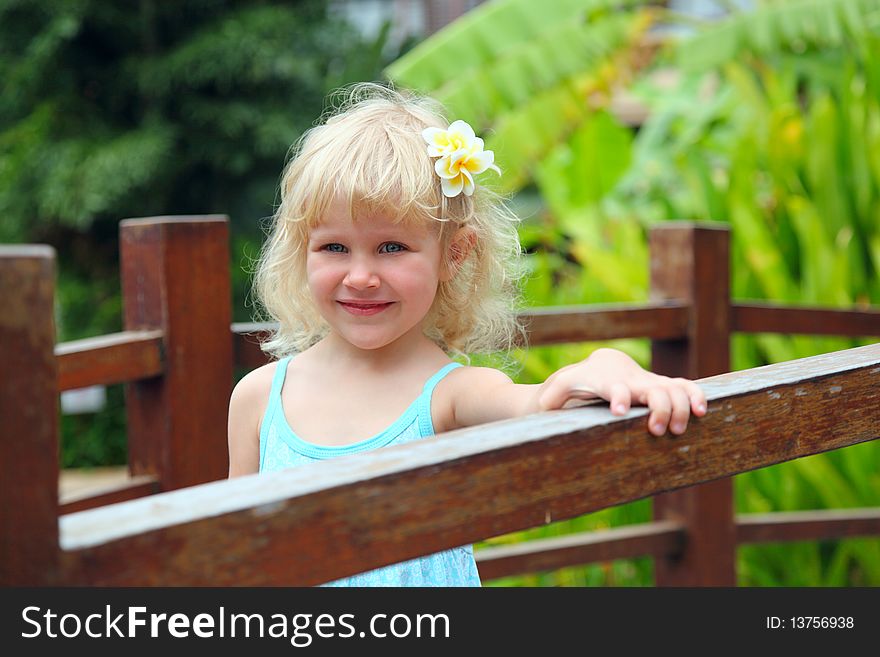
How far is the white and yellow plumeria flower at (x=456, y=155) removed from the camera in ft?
4.93

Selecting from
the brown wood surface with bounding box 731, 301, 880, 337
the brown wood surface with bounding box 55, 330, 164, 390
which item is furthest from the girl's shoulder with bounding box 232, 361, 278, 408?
the brown wood surface with bounding box 731, 301, 880, 337

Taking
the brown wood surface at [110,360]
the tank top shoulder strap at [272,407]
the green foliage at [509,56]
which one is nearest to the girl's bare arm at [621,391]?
the tank top shoulder strap at [272,407]

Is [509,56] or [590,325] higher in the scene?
[509,56]

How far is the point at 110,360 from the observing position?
1904mm

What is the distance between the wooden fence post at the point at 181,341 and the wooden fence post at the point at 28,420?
1369 mm

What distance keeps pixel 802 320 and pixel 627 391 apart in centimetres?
188

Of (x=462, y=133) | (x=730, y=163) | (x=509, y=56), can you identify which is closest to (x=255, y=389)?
(x=462, y=133)

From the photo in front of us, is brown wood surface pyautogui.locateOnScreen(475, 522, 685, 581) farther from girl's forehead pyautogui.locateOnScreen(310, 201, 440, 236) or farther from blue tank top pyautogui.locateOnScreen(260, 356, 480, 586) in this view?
girl's forehead pyautogui.locateOnScreen(310, 201, 440, 236)

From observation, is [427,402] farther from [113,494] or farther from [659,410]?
[113,494]

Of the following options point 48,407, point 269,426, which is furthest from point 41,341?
point 269,426

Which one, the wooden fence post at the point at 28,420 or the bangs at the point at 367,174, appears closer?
the wooden fence post at the point at 28,420

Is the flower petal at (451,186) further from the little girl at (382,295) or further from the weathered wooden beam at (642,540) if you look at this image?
the weathered wooden beam at (642,540)

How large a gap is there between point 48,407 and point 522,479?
0.35 metres

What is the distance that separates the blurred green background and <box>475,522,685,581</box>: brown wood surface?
2.51ft
